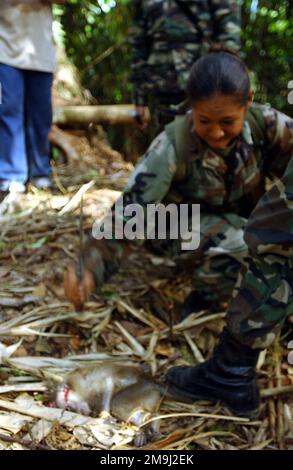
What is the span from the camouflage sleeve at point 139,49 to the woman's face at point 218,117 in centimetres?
150

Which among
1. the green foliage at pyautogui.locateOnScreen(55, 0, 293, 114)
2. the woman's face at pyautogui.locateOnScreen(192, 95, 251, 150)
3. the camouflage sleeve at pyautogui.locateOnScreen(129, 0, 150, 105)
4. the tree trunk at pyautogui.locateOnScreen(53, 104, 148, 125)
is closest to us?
the woman's face at pyautogui.locateOnScreen(192, 95, 251, 150)

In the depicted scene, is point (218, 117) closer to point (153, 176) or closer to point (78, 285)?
point (153, 176)

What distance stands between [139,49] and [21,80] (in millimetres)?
756

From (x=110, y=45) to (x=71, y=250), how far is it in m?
4.03

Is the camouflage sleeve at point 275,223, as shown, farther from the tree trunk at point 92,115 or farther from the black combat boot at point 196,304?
the tree trunk at point 92,115

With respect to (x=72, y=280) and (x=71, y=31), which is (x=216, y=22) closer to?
(x=72, y=280)

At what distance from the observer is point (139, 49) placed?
3.76 meters

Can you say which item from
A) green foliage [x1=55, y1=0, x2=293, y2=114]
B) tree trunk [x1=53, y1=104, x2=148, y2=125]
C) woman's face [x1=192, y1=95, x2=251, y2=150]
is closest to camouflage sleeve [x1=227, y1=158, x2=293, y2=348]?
woman's face [x1=192, y1=95, x2=251, y2=150]

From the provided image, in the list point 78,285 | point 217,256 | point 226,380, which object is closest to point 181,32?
point 217,256

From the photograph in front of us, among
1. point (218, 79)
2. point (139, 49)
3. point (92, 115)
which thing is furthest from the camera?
point (92, 115)

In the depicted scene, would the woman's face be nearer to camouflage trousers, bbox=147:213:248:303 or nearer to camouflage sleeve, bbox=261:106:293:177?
camouflage sleeve, bbox=261:106:293:177

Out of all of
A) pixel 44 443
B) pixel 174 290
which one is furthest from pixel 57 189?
pixel 44 443

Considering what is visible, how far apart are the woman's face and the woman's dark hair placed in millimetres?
22

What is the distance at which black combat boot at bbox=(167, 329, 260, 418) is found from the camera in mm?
2055
